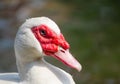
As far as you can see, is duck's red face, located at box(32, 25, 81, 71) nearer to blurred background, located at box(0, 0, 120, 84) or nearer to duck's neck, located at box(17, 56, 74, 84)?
duck's neck, located at box(17, 56, 74, 84)

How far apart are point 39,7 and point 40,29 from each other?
17.3ft

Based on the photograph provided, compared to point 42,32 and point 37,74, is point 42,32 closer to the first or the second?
point 42,32

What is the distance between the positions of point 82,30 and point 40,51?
4.46 m

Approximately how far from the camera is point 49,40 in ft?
14.8

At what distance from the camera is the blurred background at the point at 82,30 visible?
25.5 feet

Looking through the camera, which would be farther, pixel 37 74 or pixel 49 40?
pixel 37 74

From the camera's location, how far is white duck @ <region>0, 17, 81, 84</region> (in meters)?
4.46

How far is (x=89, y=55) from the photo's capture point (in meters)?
8.11

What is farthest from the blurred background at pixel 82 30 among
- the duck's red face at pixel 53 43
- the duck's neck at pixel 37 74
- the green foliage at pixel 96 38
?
the duck's red face at pixel 53 43

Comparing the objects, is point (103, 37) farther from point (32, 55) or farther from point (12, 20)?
point (32, 55)

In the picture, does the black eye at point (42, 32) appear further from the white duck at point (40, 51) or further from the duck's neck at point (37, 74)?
the duck's neck at point (37, 74)

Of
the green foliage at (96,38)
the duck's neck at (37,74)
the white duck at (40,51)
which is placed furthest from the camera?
the green foliage at (96,38)

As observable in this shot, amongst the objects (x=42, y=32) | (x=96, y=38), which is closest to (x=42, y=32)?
(x=42, y=32)

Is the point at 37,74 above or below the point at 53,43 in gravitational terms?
below
